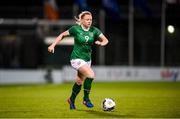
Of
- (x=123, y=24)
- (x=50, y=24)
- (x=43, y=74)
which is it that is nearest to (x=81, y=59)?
(x=43, y=74)

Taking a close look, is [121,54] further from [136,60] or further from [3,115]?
[3,115]

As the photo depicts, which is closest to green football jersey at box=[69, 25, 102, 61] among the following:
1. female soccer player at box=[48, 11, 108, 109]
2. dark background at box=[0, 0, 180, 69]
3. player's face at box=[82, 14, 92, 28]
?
female soccer player at box=[48, 11, 108, 109]

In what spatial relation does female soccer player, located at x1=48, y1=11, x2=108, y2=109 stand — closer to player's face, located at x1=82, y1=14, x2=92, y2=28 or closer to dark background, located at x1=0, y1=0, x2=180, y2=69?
player's face, located at x1=82, y1=14, x2=92, y2=28

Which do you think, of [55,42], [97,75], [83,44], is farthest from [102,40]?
[97,75]

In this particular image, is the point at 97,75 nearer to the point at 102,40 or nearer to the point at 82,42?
the point at 102,40

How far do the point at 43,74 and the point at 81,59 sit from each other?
844 inches

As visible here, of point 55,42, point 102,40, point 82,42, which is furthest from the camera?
point 102,40

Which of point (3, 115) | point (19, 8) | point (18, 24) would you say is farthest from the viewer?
point (19, 8)

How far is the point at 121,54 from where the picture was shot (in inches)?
2034

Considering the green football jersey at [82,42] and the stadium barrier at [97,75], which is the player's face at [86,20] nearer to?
the green football jersey at [82,42]

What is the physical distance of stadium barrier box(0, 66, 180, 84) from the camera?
3567 cm

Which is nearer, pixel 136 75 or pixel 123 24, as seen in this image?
pixel 136 75

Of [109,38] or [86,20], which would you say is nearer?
[86,20]

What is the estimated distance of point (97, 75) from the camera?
121 feet
